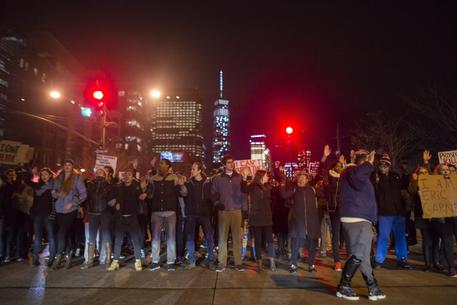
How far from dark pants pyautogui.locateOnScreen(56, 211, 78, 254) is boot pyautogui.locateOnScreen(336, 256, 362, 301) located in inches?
224

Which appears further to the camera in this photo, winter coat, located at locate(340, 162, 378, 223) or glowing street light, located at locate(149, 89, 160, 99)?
glowing street light, located at locate(149, 89, 160, 99)

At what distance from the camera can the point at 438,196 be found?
779 cm

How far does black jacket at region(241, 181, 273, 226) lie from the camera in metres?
8.29

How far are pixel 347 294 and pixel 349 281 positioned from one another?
7.5 inches

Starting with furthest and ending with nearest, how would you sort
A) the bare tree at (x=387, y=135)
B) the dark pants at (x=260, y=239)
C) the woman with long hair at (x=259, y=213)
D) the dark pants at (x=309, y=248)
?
1. the bare tree at (x=387, y=135)
2. the woman with long hair at (x=259, y=213)
3. the dark pants at (x=260, y=239)
4. the dark pants at (x=309, y=248)

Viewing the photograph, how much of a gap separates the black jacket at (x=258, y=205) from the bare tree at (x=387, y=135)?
74.0ft

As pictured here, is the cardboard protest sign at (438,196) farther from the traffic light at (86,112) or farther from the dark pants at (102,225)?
the traffic light at (86,112)

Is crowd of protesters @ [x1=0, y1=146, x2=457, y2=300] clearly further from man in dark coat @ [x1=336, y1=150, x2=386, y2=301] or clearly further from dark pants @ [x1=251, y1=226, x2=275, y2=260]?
man in dark coat @ [x1=336, y1=150, x2=386, y2=301]

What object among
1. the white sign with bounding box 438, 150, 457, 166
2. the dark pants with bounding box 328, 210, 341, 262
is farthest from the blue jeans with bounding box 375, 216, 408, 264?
the white sign with bounding box 438, 150, 457, 166

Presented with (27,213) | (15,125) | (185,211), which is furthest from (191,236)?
(15,125)

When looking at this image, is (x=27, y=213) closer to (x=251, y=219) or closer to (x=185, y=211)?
(x=185, y=211)

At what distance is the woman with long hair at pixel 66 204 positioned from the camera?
27.1 ft

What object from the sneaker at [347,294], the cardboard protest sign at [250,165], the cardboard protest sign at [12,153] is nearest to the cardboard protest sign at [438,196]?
the sneaker at [347,294]

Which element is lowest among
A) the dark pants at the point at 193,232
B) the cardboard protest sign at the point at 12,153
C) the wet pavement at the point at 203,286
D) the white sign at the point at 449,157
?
the wet pavement at the point at 203,286
